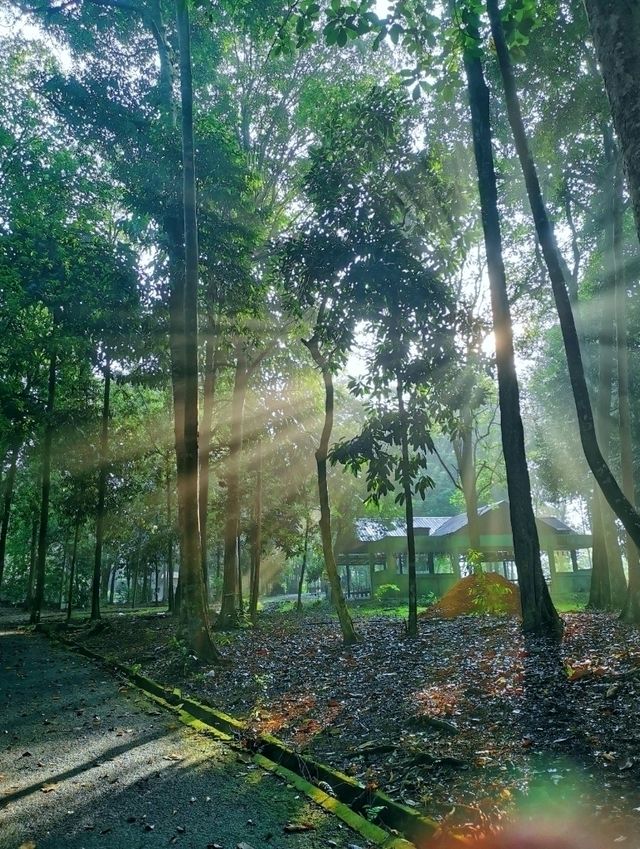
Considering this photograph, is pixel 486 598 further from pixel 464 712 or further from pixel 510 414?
pixel 464 712

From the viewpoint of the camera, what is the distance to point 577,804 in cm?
389

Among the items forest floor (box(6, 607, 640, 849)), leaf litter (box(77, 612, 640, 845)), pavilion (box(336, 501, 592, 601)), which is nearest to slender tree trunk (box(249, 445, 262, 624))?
forest floor (box(6, 607, 640, 849))

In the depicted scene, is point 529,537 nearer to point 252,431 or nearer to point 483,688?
point 483,688

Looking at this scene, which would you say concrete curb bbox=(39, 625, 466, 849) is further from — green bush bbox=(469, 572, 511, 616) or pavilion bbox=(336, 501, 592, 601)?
pavilion bbox=(336, 501, 592, 601)

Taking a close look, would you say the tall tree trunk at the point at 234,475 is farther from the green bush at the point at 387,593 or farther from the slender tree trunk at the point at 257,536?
the green bush at the point at 387,593

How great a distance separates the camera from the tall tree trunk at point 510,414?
9289 mm

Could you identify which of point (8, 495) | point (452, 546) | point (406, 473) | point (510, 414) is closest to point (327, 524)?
point (406, 473)

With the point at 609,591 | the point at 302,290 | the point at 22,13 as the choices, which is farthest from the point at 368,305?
the point at 22,13

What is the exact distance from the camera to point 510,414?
31.8 feet

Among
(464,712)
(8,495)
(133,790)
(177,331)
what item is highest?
(177,331)

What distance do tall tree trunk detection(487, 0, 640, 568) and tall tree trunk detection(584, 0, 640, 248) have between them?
9.82 feet

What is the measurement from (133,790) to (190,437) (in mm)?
6851

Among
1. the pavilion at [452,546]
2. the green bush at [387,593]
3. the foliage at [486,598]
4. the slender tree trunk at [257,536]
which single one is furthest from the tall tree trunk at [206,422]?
the green bush at [387,593]

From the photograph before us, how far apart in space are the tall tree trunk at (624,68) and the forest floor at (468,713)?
148 inches
